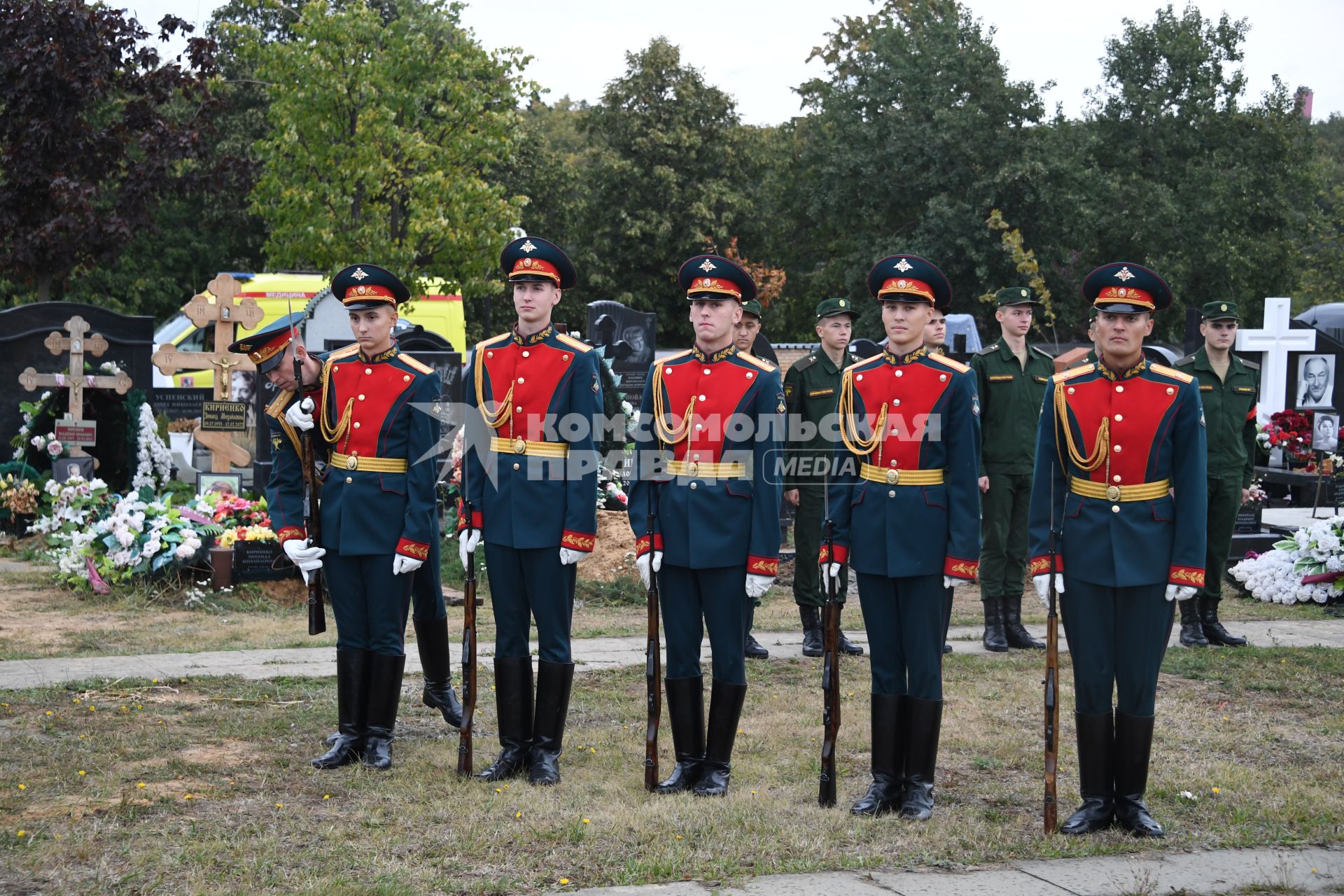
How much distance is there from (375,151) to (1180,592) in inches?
698

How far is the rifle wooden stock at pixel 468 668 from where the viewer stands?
5.98 metres

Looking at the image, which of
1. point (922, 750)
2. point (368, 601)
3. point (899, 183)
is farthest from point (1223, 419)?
point (899, 183)

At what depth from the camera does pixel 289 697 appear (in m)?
7.51

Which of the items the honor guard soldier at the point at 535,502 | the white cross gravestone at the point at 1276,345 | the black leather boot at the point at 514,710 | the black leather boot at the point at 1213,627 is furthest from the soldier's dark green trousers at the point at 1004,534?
the white cross gravestone at the point at 1276,345

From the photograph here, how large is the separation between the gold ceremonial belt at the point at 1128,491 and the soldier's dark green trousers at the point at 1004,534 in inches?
146

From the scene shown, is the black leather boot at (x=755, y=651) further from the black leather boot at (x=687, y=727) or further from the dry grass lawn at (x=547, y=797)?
the black leather boot at (x=687, y=727)

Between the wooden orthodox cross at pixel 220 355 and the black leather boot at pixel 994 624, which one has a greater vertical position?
the wooden orthodox cross at pixel 220 355

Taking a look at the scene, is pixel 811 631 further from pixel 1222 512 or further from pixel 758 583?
pixel 758 583

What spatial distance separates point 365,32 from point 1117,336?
18059 millimetres

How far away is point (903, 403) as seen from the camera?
5.66 meters

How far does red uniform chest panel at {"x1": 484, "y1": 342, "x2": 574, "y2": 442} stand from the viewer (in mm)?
6035

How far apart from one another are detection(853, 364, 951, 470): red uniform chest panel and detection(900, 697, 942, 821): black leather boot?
0.97 m

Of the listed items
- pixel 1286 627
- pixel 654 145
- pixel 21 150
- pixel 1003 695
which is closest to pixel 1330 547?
pixel 1286 627

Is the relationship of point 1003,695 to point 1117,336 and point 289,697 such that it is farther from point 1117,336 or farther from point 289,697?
point 289,697
